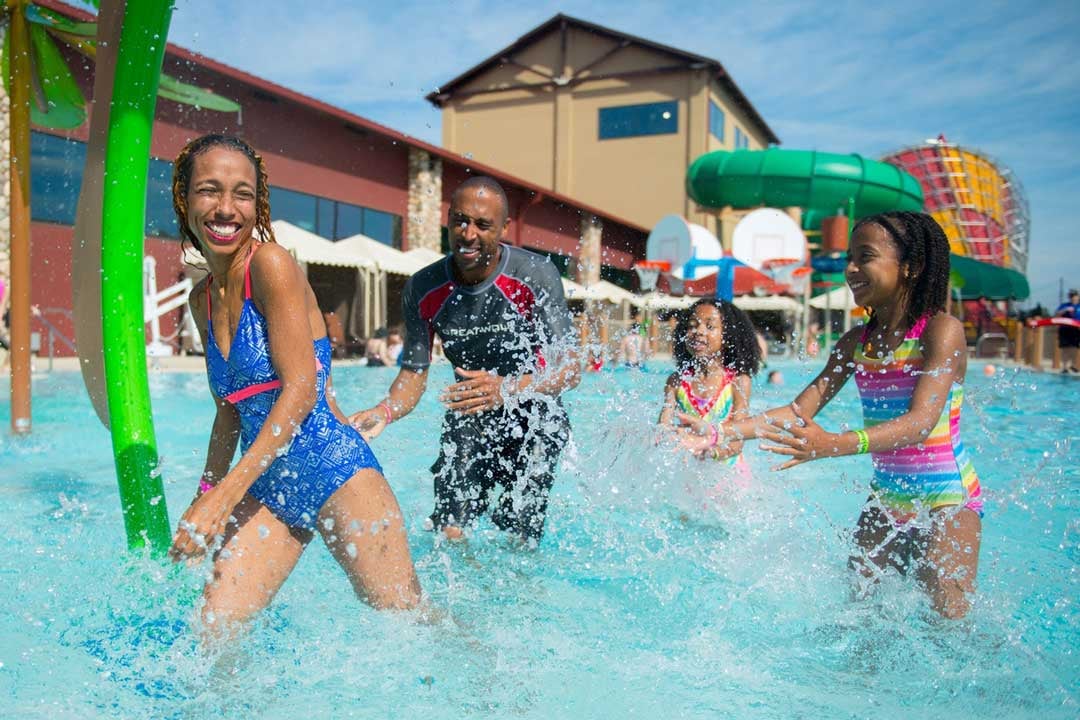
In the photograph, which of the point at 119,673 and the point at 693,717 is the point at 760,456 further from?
the point at 119,673

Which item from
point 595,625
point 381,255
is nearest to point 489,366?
point 595,625

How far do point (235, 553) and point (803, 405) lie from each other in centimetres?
195

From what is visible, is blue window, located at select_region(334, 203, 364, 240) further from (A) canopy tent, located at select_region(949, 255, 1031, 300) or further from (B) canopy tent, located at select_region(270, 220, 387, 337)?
(A) canopy tent, located at select_region(949, 255, 1031, 300)

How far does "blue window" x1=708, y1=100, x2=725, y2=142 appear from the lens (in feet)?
87.7

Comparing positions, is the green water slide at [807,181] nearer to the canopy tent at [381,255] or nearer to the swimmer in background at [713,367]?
the canopy tent at [381,255]

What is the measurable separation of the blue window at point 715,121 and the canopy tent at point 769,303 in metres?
5.93

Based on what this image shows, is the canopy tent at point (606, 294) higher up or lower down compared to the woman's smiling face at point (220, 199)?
higher up

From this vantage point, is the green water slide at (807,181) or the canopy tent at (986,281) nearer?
the green water slide at (807,181)

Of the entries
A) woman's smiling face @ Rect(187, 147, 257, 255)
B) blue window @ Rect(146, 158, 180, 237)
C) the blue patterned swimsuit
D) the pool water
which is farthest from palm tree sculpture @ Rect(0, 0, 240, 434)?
blue window @ Rect(146, 158, 180, 237)

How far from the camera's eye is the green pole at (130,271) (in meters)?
2.75

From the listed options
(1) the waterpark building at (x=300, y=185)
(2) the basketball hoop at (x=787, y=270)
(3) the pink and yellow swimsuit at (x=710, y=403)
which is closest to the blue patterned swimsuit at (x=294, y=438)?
(3) the pink and yellow swimsuit at (x=710, y=403)

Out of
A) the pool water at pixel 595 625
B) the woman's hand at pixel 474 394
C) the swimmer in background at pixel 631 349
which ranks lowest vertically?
the pool water at pixel 595 625

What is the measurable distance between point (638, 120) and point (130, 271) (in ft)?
87.5

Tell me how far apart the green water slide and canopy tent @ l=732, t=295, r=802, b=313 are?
9.92 feet
